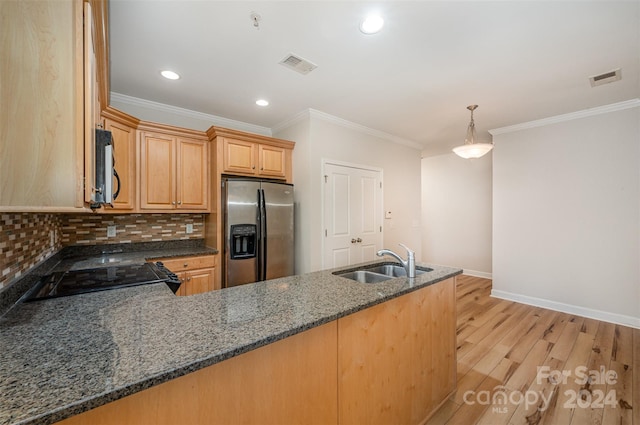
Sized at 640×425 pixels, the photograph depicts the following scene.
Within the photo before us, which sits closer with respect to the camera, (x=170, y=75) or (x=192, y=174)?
(x=170, y=75)

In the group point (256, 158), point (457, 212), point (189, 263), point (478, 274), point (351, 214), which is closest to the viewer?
point (189, 263)

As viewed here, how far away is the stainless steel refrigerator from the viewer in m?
2.97

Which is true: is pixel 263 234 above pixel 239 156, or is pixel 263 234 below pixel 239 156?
below

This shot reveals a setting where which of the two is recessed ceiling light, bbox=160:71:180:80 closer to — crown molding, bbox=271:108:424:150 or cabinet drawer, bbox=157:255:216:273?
crown molding, bbox=271:108:424:150

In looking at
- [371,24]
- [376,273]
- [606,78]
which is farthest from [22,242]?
[606,78]

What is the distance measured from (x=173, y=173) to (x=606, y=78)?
456 cm

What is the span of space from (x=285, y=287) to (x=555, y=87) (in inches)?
134

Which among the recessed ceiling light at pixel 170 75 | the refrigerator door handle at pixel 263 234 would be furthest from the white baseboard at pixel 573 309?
the recessed ceiling light at pixel 170 75

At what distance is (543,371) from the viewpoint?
90.4 inches

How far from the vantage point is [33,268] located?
5.49ft

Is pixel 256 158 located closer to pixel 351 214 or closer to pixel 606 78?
pixel 351 214

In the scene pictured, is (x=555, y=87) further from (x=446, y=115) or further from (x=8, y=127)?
(x=8, y=127)

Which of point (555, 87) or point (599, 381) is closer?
point (599, 381)

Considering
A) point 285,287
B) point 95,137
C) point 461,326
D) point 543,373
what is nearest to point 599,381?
point 543,373
